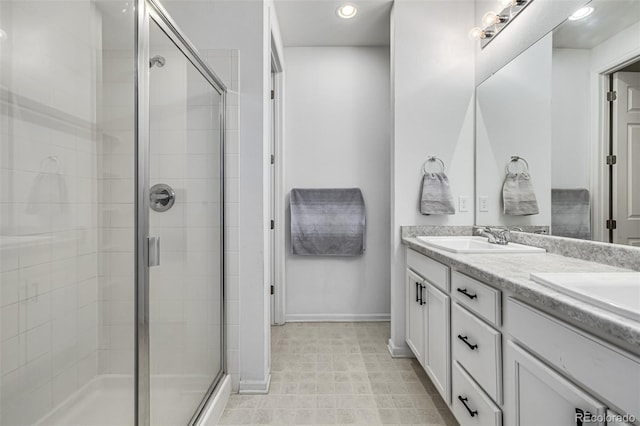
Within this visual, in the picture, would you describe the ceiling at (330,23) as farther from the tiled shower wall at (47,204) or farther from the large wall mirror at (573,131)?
the tiled shower wall at (47,204)

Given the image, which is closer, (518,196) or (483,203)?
(518,196)

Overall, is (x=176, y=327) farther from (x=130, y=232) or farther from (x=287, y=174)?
(x=287, y=174)

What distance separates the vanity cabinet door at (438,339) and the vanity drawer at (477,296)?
0.43ft

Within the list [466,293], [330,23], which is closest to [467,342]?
[466,293]

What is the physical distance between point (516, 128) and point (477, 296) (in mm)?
1212

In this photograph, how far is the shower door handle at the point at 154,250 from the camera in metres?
1.12

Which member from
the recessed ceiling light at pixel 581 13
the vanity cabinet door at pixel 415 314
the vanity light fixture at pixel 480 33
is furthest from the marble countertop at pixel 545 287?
the vanity light fixture at pixel 480 33

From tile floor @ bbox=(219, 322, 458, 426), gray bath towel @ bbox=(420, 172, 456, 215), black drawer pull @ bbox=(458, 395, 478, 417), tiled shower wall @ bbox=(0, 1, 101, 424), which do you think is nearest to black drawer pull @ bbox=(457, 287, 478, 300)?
black drawer pull @ bbox=(458, 395, 478, 417)

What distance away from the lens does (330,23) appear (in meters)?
2.49

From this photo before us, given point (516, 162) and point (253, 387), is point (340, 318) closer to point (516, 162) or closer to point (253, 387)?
point (253, 387)

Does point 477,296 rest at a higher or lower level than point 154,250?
lower

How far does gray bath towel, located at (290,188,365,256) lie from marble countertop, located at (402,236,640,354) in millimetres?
979

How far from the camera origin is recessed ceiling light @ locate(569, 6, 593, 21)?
1365 mm

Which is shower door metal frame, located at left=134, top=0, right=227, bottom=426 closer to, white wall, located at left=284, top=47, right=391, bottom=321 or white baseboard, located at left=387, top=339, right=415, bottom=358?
white baseboard, located at left=387, top=339, right=415, bottom=358
